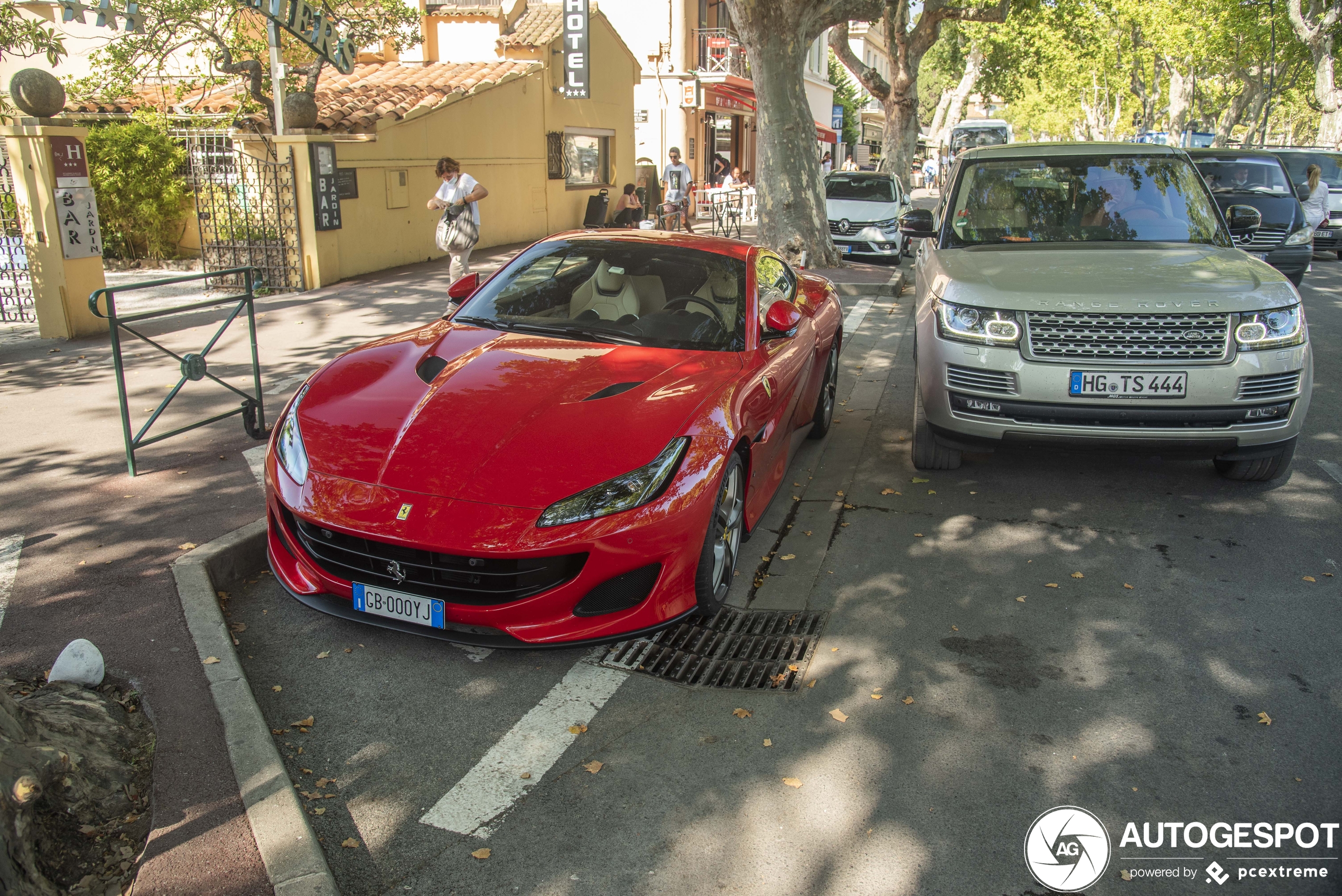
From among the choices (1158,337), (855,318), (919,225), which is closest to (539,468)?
(1158,337)

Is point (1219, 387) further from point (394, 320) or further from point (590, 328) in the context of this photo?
point (394, 320)

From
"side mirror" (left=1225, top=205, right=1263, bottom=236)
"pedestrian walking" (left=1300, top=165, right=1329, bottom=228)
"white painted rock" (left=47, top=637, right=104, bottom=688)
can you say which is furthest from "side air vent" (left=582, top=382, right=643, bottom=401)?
"pedestrian walking" (left=1300, top=165, right=1329, bottom=228)

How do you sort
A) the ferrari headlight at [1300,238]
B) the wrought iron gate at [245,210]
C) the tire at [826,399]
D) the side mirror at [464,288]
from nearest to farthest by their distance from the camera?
the side mirror at [464,288]
the tire at [826,399]
the wrought iron gate at [245,210]
the ferrari headlight at [1300,238]

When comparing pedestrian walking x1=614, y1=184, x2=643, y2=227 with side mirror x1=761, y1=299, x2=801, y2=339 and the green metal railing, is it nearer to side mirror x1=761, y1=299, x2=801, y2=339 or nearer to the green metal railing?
the green metal railing

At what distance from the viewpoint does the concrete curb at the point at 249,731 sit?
2705 mm

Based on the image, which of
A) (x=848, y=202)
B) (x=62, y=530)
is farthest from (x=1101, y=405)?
(x=848, y=202)

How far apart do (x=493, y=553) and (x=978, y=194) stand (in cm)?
485

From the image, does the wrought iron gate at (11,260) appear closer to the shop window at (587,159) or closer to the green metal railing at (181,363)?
the green metal railing at (181,363)

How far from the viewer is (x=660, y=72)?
100ft

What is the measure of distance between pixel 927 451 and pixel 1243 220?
3.00 metres

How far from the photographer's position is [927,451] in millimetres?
6227

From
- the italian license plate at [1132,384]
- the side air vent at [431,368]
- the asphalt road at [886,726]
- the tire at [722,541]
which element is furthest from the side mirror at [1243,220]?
the side air vent at [431,368]

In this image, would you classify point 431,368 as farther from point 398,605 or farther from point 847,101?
point 847,101

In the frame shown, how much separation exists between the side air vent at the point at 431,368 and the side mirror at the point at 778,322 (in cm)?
164
